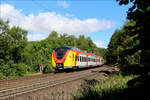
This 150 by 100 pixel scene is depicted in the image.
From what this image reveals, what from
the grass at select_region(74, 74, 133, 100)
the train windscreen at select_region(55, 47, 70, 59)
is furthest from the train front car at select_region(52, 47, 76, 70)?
the grass at select_region(74, 74, 133, 100)

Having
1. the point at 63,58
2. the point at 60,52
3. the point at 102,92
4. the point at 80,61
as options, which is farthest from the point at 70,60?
the point at 102,92

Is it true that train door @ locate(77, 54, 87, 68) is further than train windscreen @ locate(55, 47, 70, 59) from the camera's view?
Yes

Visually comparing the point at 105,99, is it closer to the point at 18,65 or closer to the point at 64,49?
the point at 64,49

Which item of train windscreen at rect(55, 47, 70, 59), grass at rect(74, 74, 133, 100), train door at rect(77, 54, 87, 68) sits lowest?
grass at rect(74, 74, 133, 100)

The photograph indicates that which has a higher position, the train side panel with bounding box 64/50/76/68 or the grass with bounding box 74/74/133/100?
the train side panel with bounding box 64/50/76/68

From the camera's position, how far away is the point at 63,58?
57.1 feet

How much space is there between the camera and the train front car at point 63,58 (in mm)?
17423

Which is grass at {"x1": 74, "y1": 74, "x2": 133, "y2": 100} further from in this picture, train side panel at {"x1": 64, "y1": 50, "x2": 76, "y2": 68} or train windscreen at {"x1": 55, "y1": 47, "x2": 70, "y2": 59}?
train windscreen at {"x1": 55, "y1": 47, "x2": 70, "y2": 59}

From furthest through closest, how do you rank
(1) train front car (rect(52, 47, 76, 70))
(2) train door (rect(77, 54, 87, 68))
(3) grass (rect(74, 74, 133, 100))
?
(2) train door (rect(77, 54, 87, 68))
(1) train front car (rect(52, 47, 76, 70))
(3) grass (rect(74, 74, 133, 100))

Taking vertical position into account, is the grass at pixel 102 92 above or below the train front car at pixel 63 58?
below

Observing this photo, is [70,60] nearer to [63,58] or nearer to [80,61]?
[63,58]

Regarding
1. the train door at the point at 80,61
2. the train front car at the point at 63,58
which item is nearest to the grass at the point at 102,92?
the train front car at the point at 63,58

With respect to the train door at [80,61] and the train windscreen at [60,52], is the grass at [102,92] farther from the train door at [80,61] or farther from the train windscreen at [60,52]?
the train door at [80,61]

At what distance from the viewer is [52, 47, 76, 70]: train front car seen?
17.4 meters
